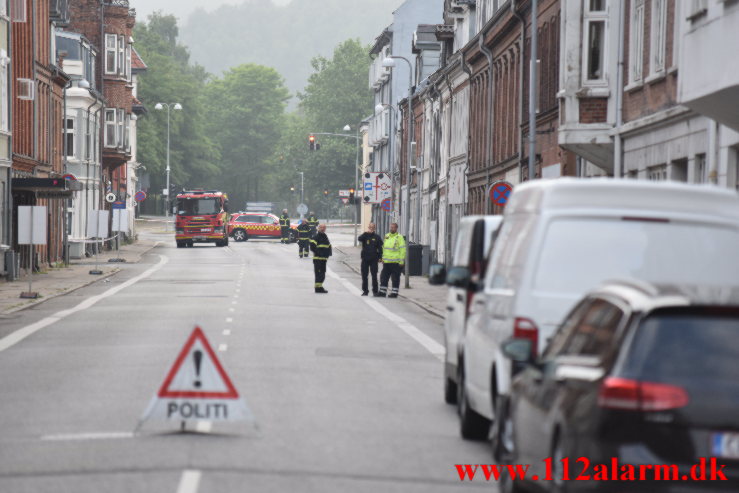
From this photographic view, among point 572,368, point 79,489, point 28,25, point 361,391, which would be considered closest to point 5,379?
point 361,391

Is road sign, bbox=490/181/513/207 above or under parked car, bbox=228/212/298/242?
above

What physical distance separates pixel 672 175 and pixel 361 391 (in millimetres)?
11484

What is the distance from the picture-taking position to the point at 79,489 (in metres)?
8.63

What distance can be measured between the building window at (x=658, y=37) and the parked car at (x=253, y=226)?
63706 millimetres

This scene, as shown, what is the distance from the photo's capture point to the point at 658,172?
2539 cm

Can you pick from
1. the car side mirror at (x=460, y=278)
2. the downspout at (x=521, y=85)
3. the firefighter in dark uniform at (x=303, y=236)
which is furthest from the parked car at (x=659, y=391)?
the firefighter in dark uniform at (x=303, y=236)

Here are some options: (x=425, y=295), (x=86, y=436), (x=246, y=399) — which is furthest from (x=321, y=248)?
(x=86, y=436)

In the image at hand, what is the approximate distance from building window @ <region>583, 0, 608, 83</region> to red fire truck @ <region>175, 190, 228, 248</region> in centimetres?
4868

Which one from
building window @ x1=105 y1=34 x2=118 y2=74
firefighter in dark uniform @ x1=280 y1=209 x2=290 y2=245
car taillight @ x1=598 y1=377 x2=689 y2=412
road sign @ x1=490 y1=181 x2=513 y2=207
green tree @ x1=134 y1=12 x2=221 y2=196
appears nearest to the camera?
car taillight @ x1=598 y1=377 x2=689 y2=412

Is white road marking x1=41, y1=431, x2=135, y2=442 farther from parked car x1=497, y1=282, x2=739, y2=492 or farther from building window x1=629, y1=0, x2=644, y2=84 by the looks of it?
building window x1=629, y1=0, x2=644, y2=84

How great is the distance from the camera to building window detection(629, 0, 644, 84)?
86.0ft

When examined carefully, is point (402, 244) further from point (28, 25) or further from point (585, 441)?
point (585, 441)

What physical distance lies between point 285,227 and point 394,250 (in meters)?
A: 47.1

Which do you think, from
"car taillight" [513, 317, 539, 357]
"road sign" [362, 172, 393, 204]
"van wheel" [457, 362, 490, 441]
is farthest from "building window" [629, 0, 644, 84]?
"road sign" [362, 172, 393, 204]
